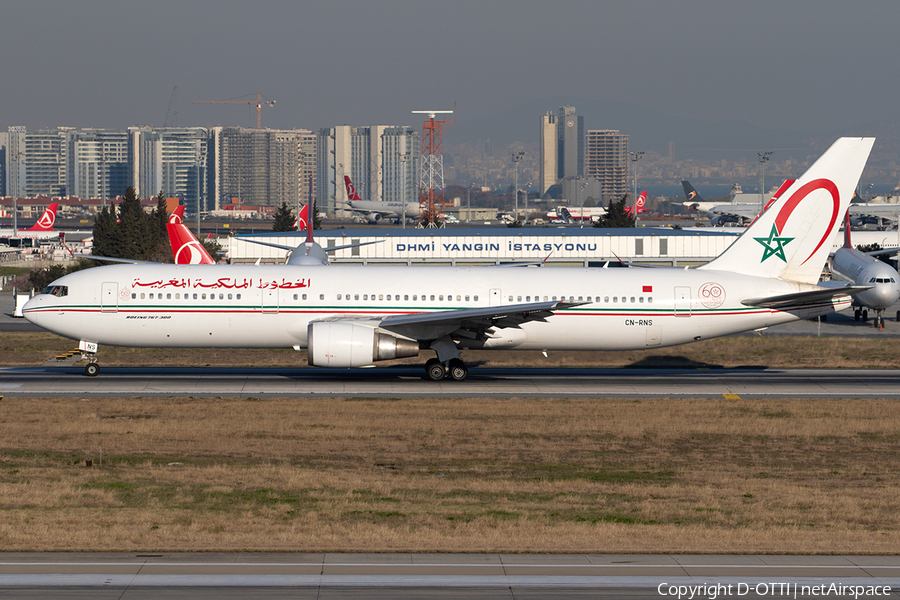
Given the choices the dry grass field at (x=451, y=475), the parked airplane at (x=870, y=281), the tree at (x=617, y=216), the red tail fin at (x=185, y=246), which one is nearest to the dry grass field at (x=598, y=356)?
the red tail fin at (x=185, y=246)

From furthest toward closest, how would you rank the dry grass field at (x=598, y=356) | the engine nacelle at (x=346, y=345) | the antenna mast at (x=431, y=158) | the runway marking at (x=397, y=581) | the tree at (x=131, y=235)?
the antenna mast at (x=431, y=158) → the tree at (x=131, y=235) → the dry grass field at (x=598, y=356) → the engine nacelle at (x=346, y=345) → the runway marking at (x=397, y=581)

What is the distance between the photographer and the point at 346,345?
117 feet

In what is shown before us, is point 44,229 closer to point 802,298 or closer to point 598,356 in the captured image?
point 598,356

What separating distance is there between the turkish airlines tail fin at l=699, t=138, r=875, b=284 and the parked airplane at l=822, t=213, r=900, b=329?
23.0 metres

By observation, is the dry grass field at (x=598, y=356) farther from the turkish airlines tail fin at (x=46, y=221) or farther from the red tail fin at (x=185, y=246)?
the turkish airlines tail fin at (x=46, y=221)

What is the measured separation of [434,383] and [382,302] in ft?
13.0

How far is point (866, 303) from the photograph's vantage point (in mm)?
65625

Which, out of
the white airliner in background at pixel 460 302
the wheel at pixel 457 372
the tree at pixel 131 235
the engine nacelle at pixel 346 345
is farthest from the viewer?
the tree at pixel 131 235

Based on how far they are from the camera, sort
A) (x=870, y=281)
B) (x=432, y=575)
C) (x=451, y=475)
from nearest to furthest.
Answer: (x=432, y=575), (x=451, y=475), (x=870, y=281)

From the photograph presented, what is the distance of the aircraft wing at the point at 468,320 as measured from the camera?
36188 mm

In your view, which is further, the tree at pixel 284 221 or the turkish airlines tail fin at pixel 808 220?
the tree at pixel 284 221

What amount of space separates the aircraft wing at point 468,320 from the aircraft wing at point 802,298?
8.62 meters

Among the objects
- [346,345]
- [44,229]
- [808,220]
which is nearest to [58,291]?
[346,345]

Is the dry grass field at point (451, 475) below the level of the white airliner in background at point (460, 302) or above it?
below
